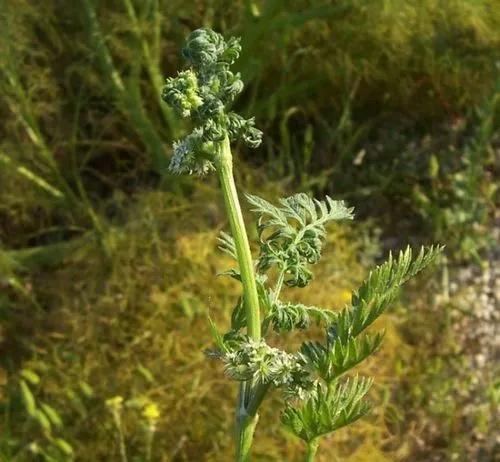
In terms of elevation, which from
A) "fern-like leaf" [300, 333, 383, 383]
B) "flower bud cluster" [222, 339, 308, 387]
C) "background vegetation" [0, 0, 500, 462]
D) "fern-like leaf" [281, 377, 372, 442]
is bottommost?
"fern-like leaf" [281, 377, 372, 442]

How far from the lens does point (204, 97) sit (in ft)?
2.10

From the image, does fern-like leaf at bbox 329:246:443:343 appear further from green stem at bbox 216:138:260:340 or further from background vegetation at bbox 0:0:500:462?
background vegetation at bbox 0:0:500:462

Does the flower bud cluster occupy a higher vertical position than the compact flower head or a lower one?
lower

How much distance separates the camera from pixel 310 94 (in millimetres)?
2977

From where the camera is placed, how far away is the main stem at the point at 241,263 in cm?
65

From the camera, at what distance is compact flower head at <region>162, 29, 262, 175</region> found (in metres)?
0.63

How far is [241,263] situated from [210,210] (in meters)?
1.93

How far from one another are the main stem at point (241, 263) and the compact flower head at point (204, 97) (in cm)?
1

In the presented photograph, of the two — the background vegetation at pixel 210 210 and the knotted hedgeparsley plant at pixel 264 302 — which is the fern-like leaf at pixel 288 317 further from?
the background vegetation at pixel 210 210

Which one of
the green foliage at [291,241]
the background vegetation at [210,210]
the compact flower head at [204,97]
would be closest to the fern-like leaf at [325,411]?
the green foliage at [291,241]

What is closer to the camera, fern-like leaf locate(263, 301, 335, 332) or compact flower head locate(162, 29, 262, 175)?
compact flower head locate(162, 29, 262, 175)

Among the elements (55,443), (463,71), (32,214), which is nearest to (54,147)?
(32,214)

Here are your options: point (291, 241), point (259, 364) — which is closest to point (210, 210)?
point (291, 241)

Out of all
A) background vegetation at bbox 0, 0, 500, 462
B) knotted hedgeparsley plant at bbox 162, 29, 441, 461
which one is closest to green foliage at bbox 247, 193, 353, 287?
knotted hedgeparsley plant at bbox 162, 29, 441, 461
